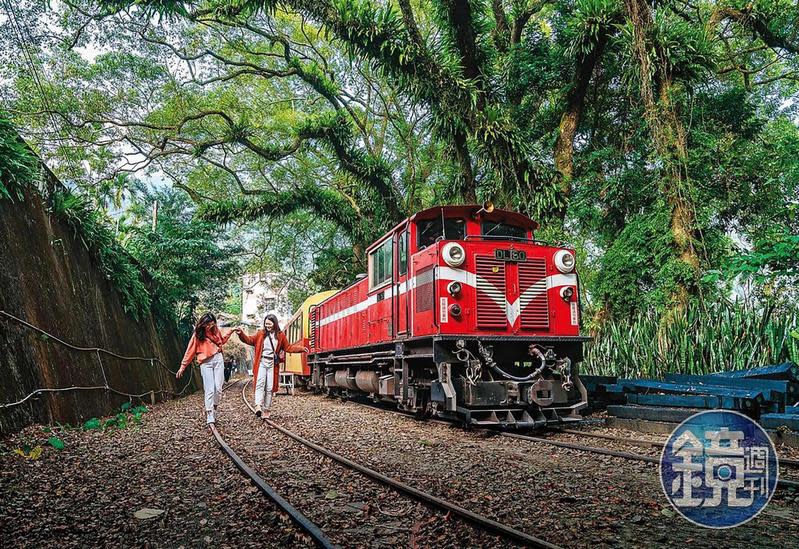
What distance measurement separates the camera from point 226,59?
20.9m

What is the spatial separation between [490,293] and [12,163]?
665 centimetres

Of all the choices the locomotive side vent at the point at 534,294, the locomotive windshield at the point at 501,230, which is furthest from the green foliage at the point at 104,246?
the locomotive side vent at the point at 534,294

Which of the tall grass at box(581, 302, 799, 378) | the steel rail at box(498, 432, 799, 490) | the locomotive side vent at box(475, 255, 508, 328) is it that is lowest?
the steel rail at box(498, 432, 799, 490)

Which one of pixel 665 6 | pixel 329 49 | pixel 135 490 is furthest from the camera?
pixel 329 49

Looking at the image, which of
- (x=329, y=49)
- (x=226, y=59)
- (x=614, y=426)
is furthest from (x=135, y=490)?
(x=329, y=49)

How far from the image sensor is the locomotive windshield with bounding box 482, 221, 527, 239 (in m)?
9.27

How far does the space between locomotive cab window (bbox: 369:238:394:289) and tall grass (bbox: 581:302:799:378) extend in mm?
4927

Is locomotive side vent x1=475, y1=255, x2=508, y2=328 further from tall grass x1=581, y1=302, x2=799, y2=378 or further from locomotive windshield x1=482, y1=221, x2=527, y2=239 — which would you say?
tall grass x1=581, y1=302, x2=799, y2=378

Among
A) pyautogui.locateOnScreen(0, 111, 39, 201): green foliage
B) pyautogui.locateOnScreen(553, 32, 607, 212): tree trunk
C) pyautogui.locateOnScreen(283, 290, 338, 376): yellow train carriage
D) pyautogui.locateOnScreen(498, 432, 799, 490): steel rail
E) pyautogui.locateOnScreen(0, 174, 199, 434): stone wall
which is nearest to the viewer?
pyautogui.locateOnScreen(498, 432, 799, 490): steel rail

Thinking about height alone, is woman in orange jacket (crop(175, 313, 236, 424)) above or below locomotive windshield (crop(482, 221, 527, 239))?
below

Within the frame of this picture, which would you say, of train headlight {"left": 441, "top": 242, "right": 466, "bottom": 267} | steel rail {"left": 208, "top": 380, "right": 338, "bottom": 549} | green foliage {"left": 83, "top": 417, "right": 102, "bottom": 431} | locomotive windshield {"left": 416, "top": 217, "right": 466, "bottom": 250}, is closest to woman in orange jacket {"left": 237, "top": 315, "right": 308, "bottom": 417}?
green foliage {"left": 83, "top": 417, "right": 102, "bottom": 431}

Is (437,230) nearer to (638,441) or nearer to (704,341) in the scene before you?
(638,441)

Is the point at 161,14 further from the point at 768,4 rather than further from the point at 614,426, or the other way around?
the point at 768,4

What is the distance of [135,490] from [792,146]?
12974mm
